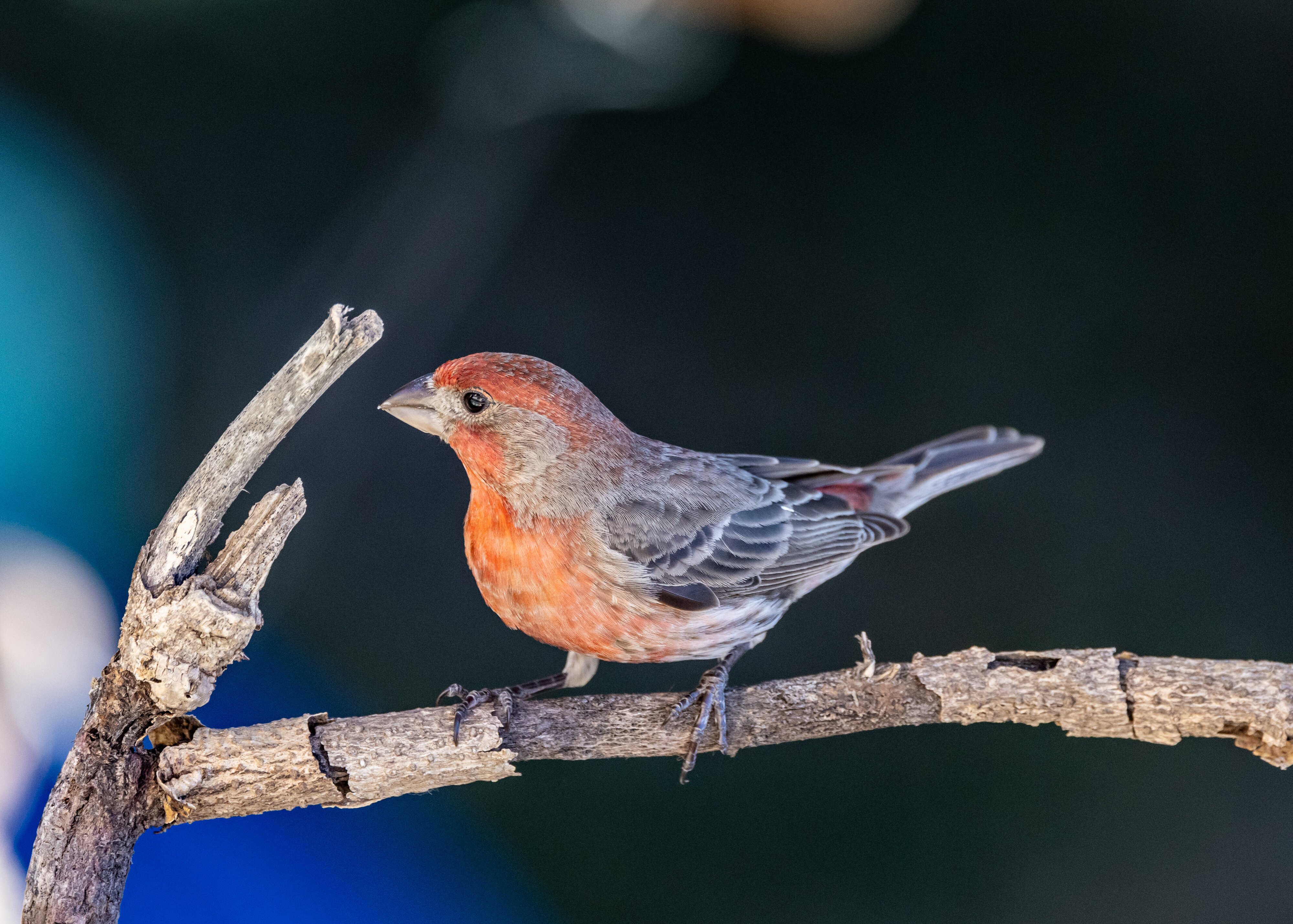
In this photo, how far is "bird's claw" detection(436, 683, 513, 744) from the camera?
1417mm

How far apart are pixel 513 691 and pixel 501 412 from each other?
0.46 metres

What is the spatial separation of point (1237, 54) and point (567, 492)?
1997mm

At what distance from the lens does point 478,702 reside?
4.84 feet

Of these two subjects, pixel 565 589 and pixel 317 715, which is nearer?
pixel 317 715

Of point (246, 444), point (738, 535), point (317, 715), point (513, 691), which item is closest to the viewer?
point (246, 444)

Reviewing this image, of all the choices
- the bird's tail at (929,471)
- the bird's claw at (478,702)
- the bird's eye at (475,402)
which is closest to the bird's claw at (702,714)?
the bird's claw at (478,702)

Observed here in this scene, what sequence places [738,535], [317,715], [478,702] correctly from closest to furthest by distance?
[317,715]
[478,702]
[738,535]

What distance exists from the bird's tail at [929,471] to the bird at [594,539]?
0.97 ft

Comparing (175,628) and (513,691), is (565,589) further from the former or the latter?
(175,628)

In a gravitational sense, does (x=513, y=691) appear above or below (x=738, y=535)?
below

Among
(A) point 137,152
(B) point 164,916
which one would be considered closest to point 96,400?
(A) point 137,152

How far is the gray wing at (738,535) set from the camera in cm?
162

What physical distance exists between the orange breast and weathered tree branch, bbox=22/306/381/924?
0.39 m

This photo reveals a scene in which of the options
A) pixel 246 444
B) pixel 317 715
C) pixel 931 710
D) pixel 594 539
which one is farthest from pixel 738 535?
pixel 246 444
